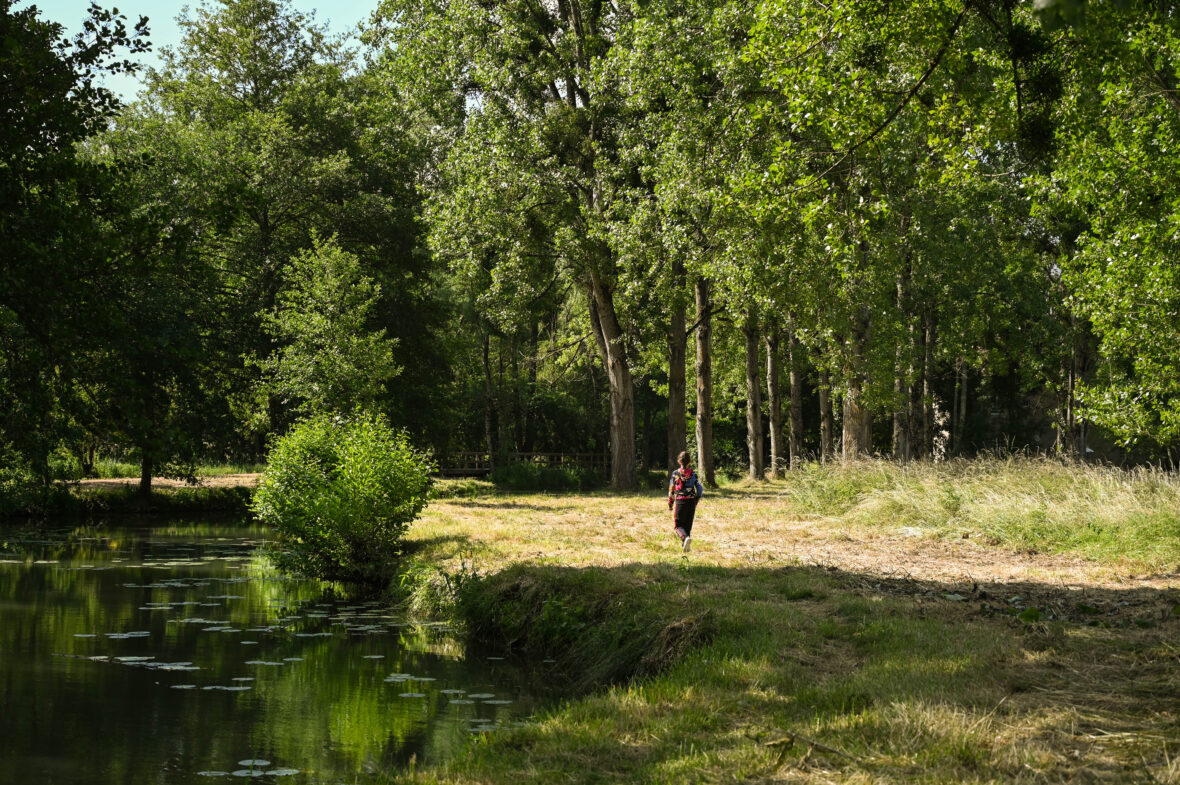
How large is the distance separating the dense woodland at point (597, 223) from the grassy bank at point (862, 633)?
389 cm

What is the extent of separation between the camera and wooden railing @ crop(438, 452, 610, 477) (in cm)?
4653

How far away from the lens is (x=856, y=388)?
2436 cm

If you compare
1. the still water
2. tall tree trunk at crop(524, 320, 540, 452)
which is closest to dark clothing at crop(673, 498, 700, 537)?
the still water

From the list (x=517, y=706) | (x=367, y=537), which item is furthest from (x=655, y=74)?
(x=517, y=706)

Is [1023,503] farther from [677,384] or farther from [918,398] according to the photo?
[918,398]

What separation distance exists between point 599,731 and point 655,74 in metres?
21.7

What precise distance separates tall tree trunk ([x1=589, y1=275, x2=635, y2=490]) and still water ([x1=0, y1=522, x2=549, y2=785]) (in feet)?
53.5

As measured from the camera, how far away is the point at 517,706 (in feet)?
31.4

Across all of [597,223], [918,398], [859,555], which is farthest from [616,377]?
[859,555]

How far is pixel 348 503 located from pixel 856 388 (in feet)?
44.2

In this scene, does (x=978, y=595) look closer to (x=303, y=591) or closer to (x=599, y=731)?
(x=599, y=731)

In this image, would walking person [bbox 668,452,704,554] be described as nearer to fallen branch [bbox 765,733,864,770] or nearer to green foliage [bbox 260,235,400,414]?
fallen branch [bbox 765,733,864,770]

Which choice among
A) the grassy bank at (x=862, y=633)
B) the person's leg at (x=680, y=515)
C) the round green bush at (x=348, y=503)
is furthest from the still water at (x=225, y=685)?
the person's leg at (x=680, y=515)

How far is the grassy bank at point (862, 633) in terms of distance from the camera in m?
5.71
